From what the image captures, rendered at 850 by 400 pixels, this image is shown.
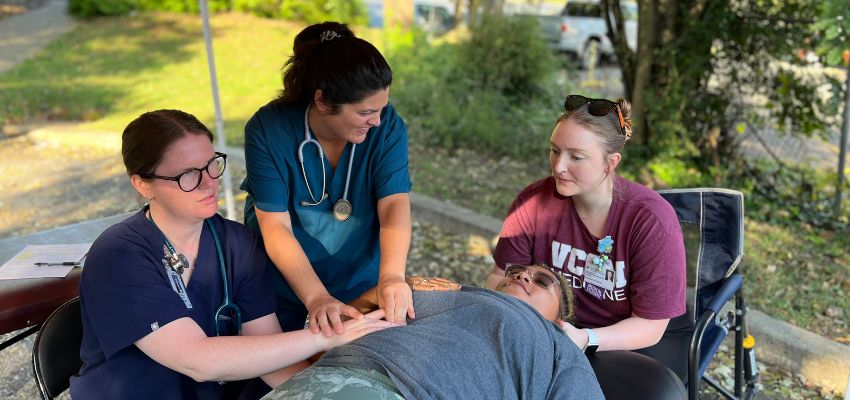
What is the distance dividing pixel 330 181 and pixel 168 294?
709mm

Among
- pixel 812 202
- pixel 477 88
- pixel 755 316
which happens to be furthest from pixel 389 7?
pixel 755 316

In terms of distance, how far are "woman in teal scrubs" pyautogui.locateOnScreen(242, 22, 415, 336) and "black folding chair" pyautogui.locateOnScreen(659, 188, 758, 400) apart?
1227mm

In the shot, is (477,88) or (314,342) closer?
(314,342)

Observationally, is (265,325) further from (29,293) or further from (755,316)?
(755,316)

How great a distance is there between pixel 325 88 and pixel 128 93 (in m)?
8.99

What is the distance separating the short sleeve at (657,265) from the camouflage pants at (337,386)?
38.4 inches

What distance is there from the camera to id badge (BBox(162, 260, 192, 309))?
1831 millimetres

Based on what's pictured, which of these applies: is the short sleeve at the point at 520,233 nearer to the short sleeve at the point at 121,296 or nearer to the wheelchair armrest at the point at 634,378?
the wheelchair armrest at the point at 634,378

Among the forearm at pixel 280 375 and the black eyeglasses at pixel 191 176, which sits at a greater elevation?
the black eyeglasses at pixel 191 176

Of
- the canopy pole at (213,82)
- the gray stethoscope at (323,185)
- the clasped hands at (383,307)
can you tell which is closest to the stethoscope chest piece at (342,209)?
the gray stethoscope at (323,185)

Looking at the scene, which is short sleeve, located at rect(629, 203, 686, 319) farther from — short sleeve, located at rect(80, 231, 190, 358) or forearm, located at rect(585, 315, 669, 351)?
short sleeve, located at rect(80, 231, 190, 358)

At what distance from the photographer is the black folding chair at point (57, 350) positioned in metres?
1.94

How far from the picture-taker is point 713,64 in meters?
5.25

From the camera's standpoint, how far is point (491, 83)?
27.0 ft
